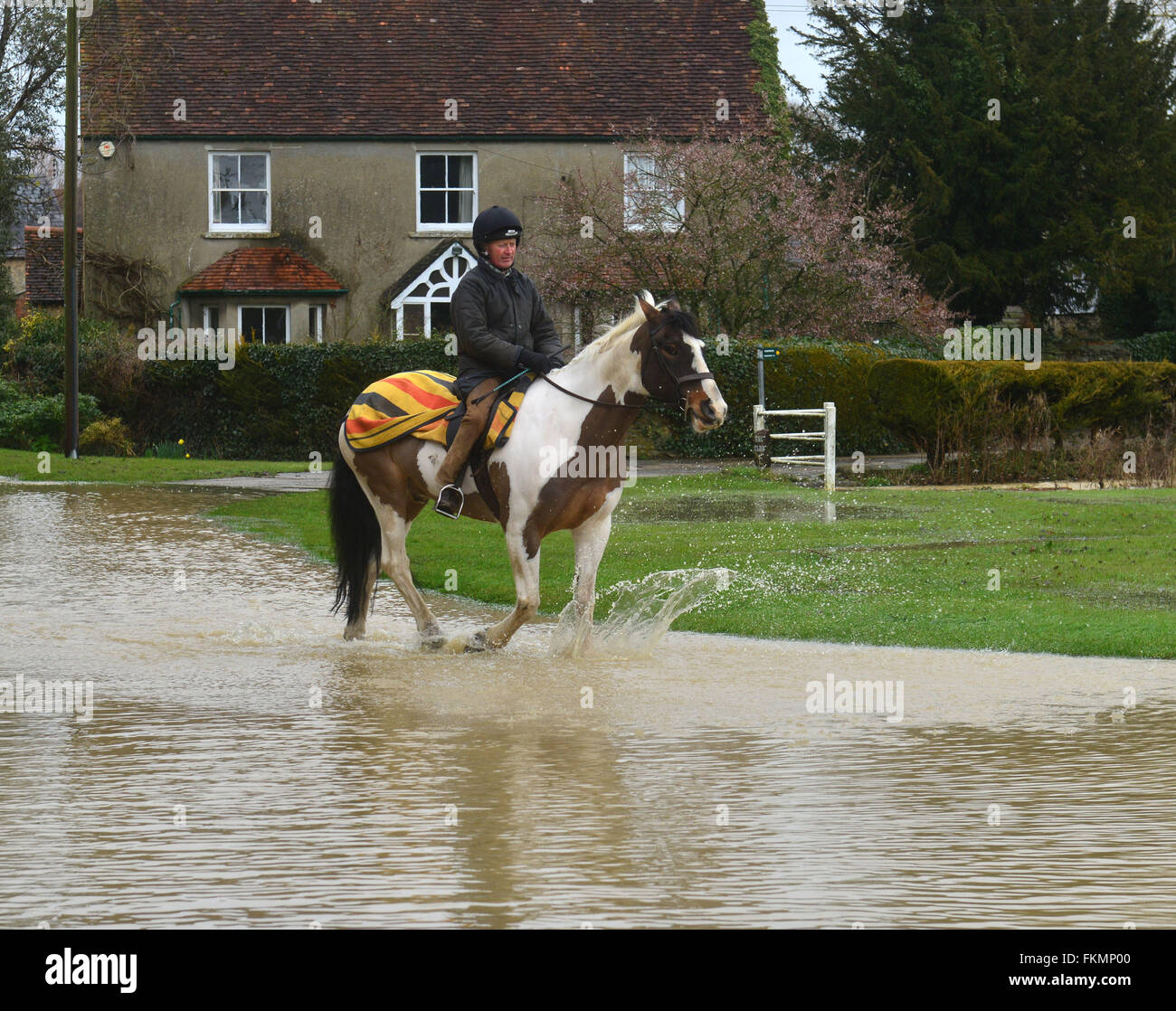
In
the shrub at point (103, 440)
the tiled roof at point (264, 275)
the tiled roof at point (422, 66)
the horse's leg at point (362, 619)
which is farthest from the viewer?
the tiled roof at point (422, 66)

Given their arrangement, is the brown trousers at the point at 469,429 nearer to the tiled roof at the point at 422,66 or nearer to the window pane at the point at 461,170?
the tiled roof at the point at 422,66

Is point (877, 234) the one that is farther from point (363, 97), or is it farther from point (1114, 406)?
point (1114, 406)

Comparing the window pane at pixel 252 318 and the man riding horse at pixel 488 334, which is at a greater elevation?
the window pane at pixel 252 318

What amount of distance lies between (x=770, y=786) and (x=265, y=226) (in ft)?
118

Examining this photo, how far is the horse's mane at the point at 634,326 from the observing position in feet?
33.5

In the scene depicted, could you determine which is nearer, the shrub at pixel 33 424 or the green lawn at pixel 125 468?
the green lawn at pixel 125 468

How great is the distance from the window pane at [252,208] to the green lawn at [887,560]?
65.6ft

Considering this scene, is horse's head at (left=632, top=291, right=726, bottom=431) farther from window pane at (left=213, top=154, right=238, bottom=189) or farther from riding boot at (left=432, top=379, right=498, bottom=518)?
window pane at (left=213, top=154, right=238, bottom=189)

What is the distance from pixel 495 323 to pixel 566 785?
4662mm

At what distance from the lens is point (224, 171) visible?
1619 inches

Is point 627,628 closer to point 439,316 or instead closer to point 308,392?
point 308,392

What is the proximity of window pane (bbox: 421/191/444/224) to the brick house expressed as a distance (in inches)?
2.2

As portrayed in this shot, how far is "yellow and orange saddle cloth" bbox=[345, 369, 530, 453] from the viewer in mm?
10914

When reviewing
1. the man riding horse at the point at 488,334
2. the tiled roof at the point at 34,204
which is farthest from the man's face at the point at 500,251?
the tiled roof at the point at 34,204
